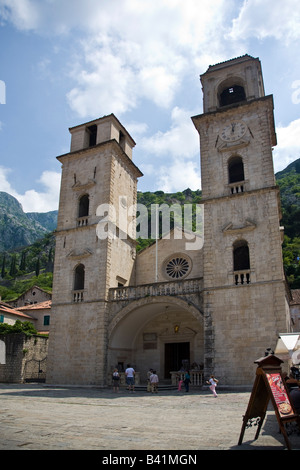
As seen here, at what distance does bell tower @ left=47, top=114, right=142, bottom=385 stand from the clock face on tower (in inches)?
288

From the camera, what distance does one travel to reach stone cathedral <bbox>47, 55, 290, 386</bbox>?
17.8 meters

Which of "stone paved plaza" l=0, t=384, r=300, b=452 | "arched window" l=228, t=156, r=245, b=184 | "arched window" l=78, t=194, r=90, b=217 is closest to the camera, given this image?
"stone paved plaza" l=0, t=384, r=300, b=452

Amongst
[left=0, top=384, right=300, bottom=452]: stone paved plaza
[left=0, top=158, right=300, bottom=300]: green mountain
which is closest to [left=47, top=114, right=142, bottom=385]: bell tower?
[left=0, top=384, right=300, bottom=452]: stone paved plaza

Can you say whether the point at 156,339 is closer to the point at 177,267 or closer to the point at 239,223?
the point at 177,267

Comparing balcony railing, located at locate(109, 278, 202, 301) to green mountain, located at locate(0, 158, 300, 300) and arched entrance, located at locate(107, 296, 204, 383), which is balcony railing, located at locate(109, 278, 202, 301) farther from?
green mountain, located at locate(0, 158, 300, 300)

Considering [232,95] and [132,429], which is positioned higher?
[232,95]

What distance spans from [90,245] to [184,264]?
627 cm

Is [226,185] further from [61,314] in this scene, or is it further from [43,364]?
[43,364]

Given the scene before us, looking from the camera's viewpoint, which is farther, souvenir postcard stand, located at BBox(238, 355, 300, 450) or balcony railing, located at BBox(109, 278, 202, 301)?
balcony railing, located at BBox(109, 278, 202, 301)

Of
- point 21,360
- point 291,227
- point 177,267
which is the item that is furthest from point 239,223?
point 291,227

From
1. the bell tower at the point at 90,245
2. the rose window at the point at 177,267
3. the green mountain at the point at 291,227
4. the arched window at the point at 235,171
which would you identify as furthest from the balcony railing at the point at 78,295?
the green mountain at the point at 291,227

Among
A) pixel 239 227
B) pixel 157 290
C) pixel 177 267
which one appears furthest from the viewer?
pixel 177 267

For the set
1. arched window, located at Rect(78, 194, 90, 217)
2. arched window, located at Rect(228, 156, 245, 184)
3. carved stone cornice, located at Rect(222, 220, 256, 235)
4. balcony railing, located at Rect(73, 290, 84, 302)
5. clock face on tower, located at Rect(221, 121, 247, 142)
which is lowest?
balcony railing, located at Rect(73, 290, 84, 302)

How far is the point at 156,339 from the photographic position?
2330 centimetres
